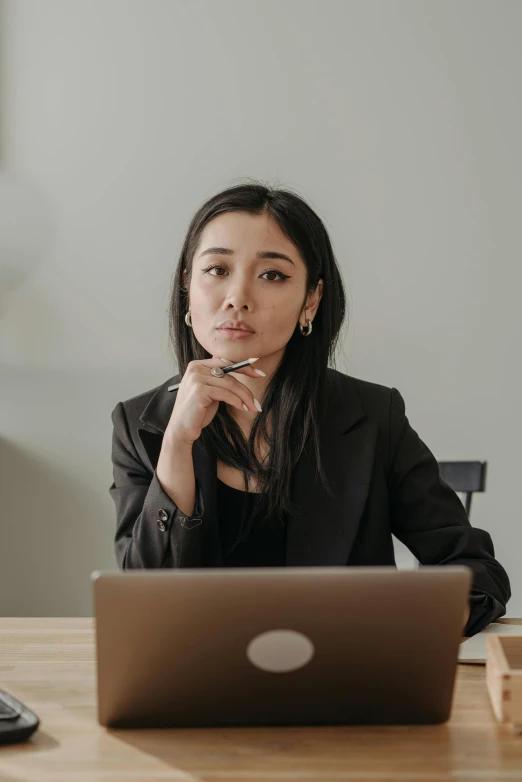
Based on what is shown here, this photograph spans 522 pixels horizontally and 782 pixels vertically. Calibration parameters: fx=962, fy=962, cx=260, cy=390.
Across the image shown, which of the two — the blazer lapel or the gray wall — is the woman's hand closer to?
the blazer lapel

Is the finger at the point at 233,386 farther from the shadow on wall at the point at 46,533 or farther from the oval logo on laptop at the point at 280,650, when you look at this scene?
the shadow on wall at the point at 46,533

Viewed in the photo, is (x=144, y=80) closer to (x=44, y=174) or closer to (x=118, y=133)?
(x=118, y=133)

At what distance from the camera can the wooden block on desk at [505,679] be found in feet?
3.25

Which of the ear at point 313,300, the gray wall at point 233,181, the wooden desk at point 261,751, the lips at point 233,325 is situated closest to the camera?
the wooden desk at point 261,751

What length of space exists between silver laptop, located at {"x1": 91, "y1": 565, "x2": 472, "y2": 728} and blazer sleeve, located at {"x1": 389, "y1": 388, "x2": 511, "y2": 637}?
556 millimetres

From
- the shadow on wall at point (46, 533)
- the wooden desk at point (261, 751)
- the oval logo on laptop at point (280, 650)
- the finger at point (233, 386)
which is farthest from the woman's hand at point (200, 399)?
the shadow on wall at point (46, 533)

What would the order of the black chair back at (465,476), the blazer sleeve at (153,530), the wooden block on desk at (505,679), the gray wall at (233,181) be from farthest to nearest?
the gray wall at (233,181) → the black chair back at (465,476) → the blazer sleeve at (153,530) → the wooden block on desk at (505,679)

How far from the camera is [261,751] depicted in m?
0.93

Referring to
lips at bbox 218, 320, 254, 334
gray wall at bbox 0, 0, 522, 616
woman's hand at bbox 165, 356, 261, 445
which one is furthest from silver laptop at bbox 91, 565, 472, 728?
gray wall at bbox 0, 0, 522, 616

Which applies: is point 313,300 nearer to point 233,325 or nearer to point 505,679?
point 233,325

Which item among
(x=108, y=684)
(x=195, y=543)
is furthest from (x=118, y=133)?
(x=108, y=684)

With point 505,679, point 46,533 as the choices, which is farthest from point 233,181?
point 505,679

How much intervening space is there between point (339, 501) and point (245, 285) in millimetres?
416

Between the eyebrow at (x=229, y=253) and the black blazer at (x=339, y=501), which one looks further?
the eyebrow at (x=229, y=253)
